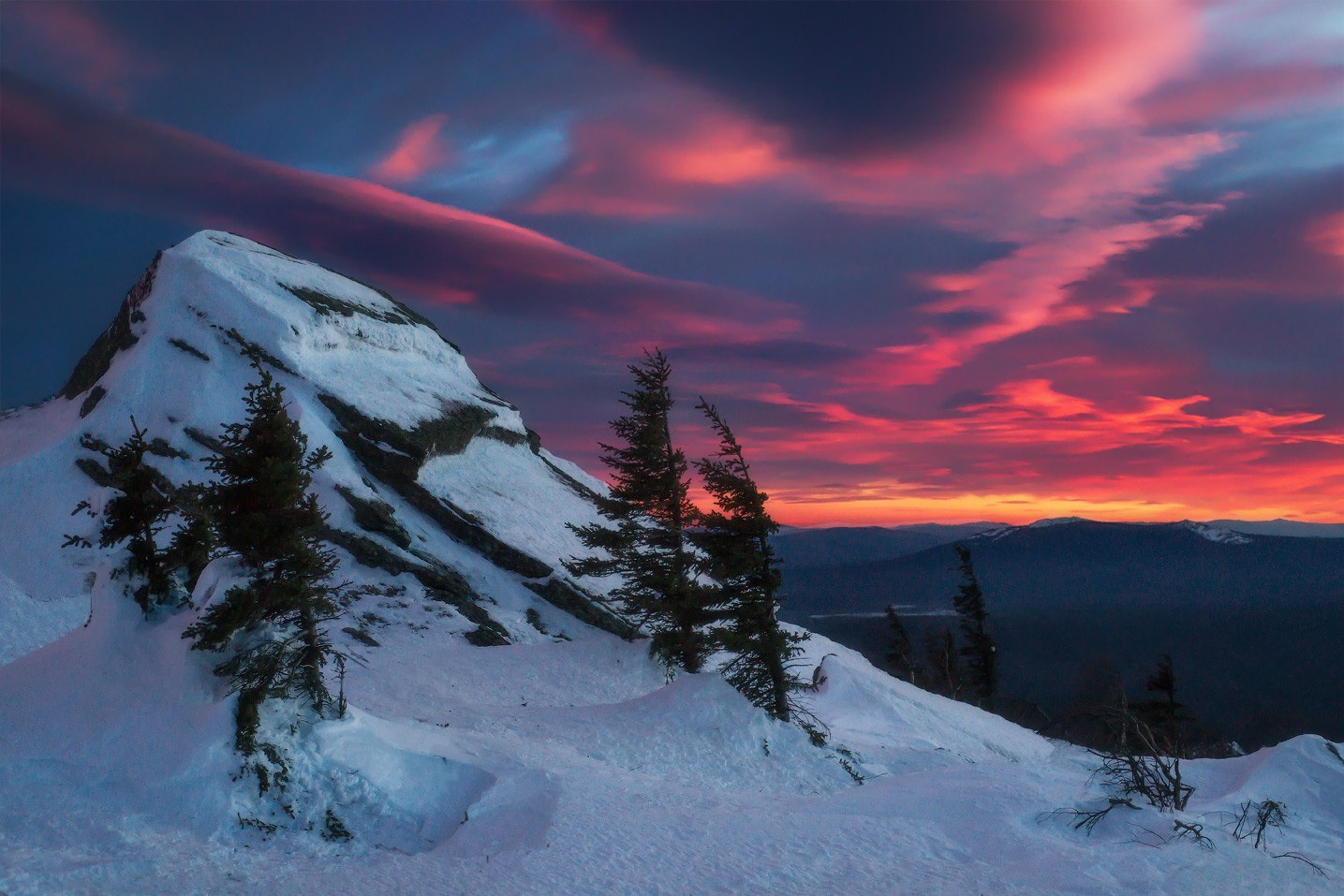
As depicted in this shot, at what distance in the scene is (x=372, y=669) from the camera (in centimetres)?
2569

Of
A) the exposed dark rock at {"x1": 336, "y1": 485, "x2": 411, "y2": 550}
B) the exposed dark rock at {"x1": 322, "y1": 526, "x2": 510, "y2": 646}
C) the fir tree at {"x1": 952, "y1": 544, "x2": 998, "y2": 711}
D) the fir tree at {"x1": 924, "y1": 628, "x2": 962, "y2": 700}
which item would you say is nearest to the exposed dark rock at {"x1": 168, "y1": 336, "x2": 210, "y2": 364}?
the exposed dark rock at {"x1": 336, "y1": 485, "x2": 411, "y2": 550}

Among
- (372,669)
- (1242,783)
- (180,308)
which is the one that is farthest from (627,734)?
(180,308)

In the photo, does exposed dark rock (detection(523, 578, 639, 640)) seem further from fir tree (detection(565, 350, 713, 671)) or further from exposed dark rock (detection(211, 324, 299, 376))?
exposed dark rock (detection(211, 324, 299, 376))

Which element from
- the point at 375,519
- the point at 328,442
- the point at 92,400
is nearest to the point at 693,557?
the point at 375,519

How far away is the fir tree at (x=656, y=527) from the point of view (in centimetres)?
2684

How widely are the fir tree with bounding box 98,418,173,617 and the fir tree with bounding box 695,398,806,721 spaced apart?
46.7 ft

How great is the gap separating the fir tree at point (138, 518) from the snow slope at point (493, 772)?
0.60m

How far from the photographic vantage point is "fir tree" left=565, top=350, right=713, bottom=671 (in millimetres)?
26844

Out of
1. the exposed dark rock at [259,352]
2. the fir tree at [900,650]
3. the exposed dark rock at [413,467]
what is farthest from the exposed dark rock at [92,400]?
the fir tree at [900,650]

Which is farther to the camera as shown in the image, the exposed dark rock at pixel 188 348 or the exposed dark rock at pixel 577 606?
the exposed dark rock at pixel 188 348

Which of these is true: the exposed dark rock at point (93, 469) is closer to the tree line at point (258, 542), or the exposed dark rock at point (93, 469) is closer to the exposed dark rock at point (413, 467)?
the exposed dark rock at point (413, 467)

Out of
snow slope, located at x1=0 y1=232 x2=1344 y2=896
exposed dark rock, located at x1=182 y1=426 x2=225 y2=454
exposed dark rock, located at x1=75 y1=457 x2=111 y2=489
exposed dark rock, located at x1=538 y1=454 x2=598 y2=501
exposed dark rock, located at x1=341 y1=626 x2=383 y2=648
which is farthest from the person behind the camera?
exposed dark rock, located at x1=538 y1=454 x2=598 y2=501

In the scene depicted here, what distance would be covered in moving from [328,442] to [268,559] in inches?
1188

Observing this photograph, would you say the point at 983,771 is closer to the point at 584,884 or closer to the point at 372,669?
the point at 584,884
